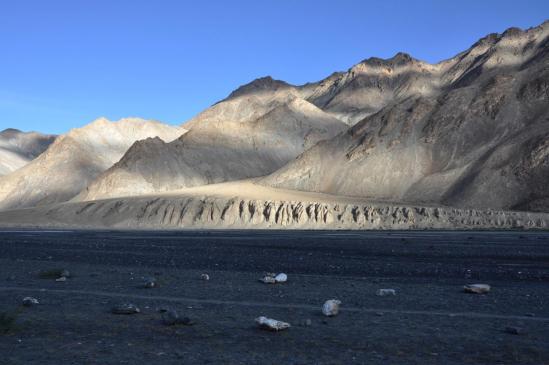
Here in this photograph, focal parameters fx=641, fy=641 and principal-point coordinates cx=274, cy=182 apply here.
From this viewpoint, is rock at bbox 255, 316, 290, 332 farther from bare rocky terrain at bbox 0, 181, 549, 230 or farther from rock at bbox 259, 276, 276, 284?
bare rocky terrain at bbox 0, 181, 549, 230

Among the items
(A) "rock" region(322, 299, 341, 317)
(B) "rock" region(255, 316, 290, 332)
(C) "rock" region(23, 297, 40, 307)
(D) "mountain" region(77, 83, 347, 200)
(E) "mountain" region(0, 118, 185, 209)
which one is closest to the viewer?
(B) "rock" region(255, 316, 290, 332)

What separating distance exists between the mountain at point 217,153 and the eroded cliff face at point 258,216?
22.7 meters

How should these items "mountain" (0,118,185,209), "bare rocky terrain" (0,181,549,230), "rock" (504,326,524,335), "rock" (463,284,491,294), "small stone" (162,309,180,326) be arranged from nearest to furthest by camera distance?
"rock" (504,326,524,335) → "small stone" (162,309,180,326) → "rock" (463,284,491,294) → "bare rocky terrain" (0,181,549,230) → "mountain" (0,118,185,209)

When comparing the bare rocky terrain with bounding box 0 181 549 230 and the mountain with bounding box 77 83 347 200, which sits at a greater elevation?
the mountain with bounding box 77 83 347 200

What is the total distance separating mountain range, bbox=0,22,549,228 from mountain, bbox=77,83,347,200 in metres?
0.24

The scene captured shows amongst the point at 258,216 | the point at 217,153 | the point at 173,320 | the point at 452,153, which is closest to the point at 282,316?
the point at 173,320

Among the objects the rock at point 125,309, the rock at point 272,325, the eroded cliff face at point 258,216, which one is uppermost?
the eroded cliff face at point 258,216

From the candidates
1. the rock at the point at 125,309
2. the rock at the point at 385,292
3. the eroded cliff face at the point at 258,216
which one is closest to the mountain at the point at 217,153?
the eroded cliff face at the point at 258,216

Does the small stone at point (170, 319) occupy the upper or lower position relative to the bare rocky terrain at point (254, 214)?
lower

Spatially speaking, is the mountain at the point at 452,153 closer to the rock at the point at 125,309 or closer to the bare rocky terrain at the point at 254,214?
the bare rocky terrain at the point at 254,214

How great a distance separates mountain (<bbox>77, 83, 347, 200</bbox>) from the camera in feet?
341

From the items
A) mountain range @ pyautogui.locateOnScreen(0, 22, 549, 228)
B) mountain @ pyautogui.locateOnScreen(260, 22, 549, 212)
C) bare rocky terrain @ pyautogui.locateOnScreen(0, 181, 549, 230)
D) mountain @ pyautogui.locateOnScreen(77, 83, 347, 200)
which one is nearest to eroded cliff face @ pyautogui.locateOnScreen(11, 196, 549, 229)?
bare rocky terrain @ pyautogui.locateOnScreen(0, 181, 549, 230)

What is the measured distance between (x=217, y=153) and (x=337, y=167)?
34637 millimetres

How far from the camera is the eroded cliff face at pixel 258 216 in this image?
56.7 metres
